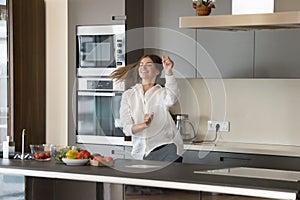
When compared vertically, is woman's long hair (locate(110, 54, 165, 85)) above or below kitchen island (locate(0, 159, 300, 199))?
above

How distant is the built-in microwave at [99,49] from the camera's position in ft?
18.8

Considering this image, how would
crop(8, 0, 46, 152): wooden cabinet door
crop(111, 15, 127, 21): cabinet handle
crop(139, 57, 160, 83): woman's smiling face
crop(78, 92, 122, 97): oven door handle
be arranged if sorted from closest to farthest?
1. crop(139, 57, 160, 83): woman's smiling face
2. crop(111, 15, 127, 21): cabinet handle
3. crop(78, 92, 122, 97): oven door handle
4. crop(8, 0, 46, 152): wooden cabinet door

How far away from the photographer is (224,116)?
579 centimetres

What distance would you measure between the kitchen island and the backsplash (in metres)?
1.64

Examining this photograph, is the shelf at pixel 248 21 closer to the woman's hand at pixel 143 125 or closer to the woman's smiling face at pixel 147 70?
the woman's smiling face at pixel 147 70

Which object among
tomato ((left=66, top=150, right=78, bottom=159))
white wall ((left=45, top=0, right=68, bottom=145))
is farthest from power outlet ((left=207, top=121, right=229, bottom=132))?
tomato ((left=66, top=150, right=78, bottom=159))

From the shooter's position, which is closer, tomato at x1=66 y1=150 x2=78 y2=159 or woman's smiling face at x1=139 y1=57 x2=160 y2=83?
tomato at x1=66 y1=150 x2=78 y2=159

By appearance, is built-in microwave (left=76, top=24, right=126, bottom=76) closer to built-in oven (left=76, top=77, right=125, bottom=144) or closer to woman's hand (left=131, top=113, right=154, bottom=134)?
built-in oven (left=76, top=77, right=125, bottom=144)

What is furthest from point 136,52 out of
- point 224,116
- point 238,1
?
point 238,1

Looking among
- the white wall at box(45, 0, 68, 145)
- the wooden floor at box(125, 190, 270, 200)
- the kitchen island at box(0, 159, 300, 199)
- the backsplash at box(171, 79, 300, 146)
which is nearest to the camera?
the kitchen island at box(0, 159, 300, 199)

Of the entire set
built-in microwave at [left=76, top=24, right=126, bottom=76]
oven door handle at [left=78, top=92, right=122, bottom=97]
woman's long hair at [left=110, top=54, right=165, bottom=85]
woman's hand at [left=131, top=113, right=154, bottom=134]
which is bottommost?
woman's hand at [left=131, top=113, right=154, bottom=134]

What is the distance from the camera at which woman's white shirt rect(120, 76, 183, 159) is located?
461 centimetres

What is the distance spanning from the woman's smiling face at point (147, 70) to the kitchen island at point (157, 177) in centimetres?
73

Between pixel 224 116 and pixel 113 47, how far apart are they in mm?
1170
